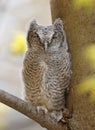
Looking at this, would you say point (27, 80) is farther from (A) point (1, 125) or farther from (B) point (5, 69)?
(B) point (5, 69)

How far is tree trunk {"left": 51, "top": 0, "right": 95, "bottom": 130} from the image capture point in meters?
1.06

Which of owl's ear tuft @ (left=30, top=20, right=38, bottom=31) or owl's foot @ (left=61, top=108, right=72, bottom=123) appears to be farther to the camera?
owl's ear tuft @ (left=30, top=20, right=38, bottom=31)

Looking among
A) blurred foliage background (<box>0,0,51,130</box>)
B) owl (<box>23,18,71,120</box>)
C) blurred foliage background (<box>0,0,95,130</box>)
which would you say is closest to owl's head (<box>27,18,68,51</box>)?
owl (<box>23,18,71,120</box>)

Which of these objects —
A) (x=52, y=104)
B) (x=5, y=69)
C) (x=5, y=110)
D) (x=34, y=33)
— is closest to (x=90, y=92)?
(x=52, y=104)

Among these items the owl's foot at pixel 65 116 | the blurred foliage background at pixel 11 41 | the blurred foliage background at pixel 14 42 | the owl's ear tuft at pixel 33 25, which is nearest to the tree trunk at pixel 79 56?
the owl's foot at pixel 65 116

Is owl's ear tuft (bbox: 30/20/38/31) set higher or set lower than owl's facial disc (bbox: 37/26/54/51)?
higher

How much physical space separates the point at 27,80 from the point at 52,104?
0.12m

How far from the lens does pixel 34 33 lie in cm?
128

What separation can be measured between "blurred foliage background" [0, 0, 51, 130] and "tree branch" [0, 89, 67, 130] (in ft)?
1.96

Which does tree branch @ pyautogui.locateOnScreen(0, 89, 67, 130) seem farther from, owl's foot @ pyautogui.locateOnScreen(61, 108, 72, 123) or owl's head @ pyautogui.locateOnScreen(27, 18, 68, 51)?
owl's head @ pyautogui.locateOnScreen(27, 18, 68, 51)

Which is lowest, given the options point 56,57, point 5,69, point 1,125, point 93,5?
point 1,125

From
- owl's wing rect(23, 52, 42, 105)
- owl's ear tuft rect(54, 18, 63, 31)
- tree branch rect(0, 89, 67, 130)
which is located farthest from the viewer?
owl's wing rect(23, 52, 42, 105)

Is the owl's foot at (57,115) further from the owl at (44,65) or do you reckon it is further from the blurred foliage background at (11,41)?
the blurred foliage background at (11,41)

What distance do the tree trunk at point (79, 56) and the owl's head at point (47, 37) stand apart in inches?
2.8
